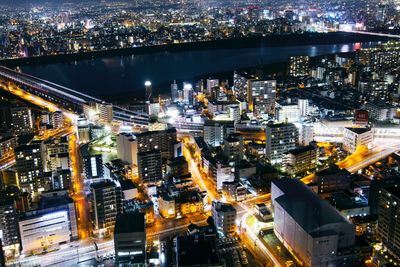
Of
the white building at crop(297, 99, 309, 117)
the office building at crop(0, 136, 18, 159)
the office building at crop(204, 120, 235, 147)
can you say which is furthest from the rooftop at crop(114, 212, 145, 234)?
the white building at crop(297, 99, 309, 117)

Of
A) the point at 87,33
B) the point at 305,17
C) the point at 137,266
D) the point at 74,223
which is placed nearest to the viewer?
the point at 137,266

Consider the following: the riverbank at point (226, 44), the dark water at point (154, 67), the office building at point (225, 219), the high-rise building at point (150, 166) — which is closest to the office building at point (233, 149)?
the high-rise building at point (150, 166)

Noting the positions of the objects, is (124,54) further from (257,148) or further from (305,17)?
(257,148)

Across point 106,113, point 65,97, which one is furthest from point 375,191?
point 65,97

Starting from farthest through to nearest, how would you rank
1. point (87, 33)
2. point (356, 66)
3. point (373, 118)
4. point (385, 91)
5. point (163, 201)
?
point (87, 33)
point (356, 66)
point (385, 91)
point (373, 118)
point (163, 201)

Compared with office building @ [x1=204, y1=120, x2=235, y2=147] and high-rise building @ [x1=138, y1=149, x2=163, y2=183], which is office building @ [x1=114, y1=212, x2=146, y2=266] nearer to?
high-rise building @ [x1=138, y1=149, x2=163, y2=183]

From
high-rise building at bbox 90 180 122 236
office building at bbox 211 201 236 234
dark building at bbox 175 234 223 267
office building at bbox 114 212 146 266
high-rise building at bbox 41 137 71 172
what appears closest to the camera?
dark building at bbox 175 234 223 267

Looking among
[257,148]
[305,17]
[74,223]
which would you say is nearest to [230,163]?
[257,148]

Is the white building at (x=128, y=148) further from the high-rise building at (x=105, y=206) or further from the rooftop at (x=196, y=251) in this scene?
the rooftop at (x=196, y=251)
